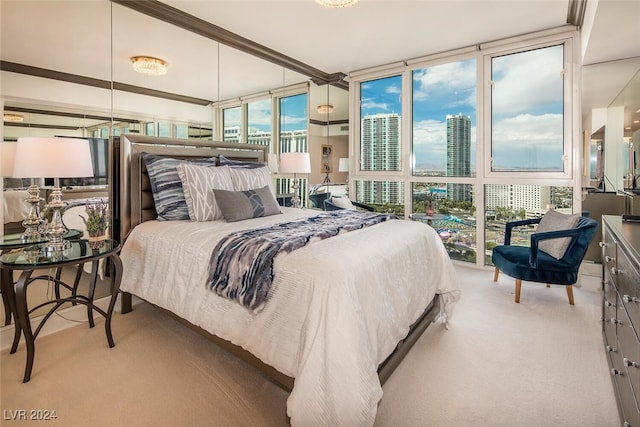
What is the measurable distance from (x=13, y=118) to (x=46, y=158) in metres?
0.53

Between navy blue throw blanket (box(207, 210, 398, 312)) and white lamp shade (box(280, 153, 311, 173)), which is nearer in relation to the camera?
navy blue throw blanket (box(207, 210, 398, 312))

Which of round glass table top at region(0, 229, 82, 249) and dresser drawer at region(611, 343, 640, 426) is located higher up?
round glass table top at region(0, 229, 82, 249)

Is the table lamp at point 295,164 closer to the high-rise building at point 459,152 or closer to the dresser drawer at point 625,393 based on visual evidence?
the high-rise building at point 459,152

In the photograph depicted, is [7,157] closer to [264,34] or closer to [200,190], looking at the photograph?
[200,190]

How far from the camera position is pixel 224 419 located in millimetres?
1648

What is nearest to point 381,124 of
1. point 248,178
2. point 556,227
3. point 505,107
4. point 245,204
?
point 505,107

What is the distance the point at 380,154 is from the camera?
496cm

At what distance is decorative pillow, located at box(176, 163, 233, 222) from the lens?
107 inches

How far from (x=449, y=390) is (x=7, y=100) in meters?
3.27

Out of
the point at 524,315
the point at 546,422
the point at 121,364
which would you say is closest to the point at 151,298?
the point at 121,364

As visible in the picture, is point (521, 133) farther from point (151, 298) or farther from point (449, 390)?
point (151, 298)

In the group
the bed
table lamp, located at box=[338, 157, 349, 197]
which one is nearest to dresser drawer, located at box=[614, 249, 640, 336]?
the bed

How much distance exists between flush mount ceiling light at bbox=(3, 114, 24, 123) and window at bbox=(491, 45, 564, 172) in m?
4.47

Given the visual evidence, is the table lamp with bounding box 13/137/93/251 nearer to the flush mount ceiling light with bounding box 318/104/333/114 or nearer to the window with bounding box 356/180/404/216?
the flush mount ceiling light with bounding box 318/104/333/114
